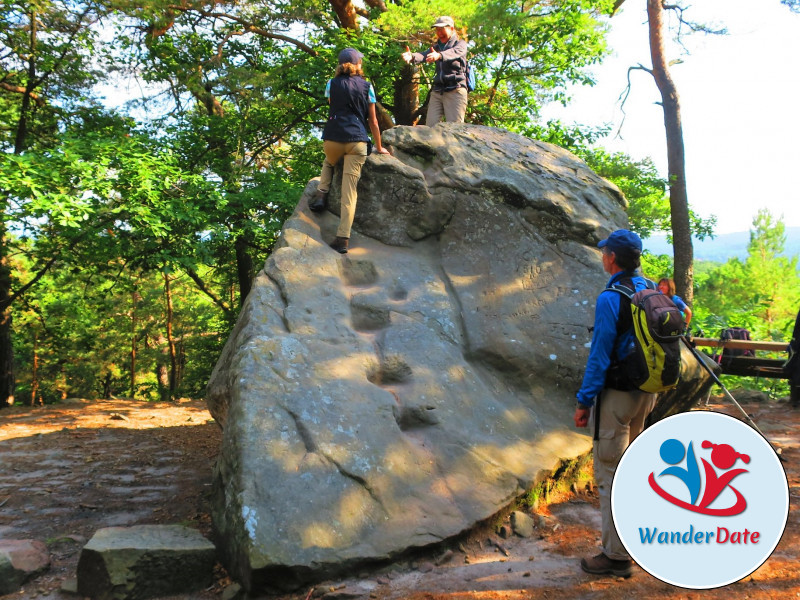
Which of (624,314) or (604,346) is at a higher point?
(624,314)

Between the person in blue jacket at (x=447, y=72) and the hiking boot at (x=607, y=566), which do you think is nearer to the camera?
the hiking boot at (x=607, y=566)

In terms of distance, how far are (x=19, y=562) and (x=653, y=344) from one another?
4053 millimetres

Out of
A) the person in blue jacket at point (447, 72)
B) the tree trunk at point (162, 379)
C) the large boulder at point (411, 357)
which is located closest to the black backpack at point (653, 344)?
the large boulder at point (411, 357)

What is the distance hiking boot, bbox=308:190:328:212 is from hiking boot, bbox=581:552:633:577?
4148 mm

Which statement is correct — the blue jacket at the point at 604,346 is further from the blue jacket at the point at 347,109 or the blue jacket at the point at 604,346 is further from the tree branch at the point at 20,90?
the tree branch at the point at 20,90

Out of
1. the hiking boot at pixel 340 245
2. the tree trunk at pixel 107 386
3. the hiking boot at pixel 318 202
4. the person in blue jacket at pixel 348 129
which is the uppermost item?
the person in blue jacket at pixel 348 129

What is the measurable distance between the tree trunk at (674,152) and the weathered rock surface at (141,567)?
11.1 m

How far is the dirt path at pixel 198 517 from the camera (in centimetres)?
321

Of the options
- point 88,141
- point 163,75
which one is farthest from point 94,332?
point 88,141

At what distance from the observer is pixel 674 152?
40.5ft

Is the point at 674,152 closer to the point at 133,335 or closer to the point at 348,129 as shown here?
the point at 348,129

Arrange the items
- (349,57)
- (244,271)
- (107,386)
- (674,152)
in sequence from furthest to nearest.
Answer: (107,386)
(244,271)
(674,152)
(349,57)

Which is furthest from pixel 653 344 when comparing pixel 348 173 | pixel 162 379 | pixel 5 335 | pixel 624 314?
pixel 162 379

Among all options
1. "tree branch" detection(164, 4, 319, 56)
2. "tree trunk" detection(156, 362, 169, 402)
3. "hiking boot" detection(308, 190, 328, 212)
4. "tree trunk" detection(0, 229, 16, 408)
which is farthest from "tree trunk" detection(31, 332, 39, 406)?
"hiking boot" detection(308, 190, 328, 212)
